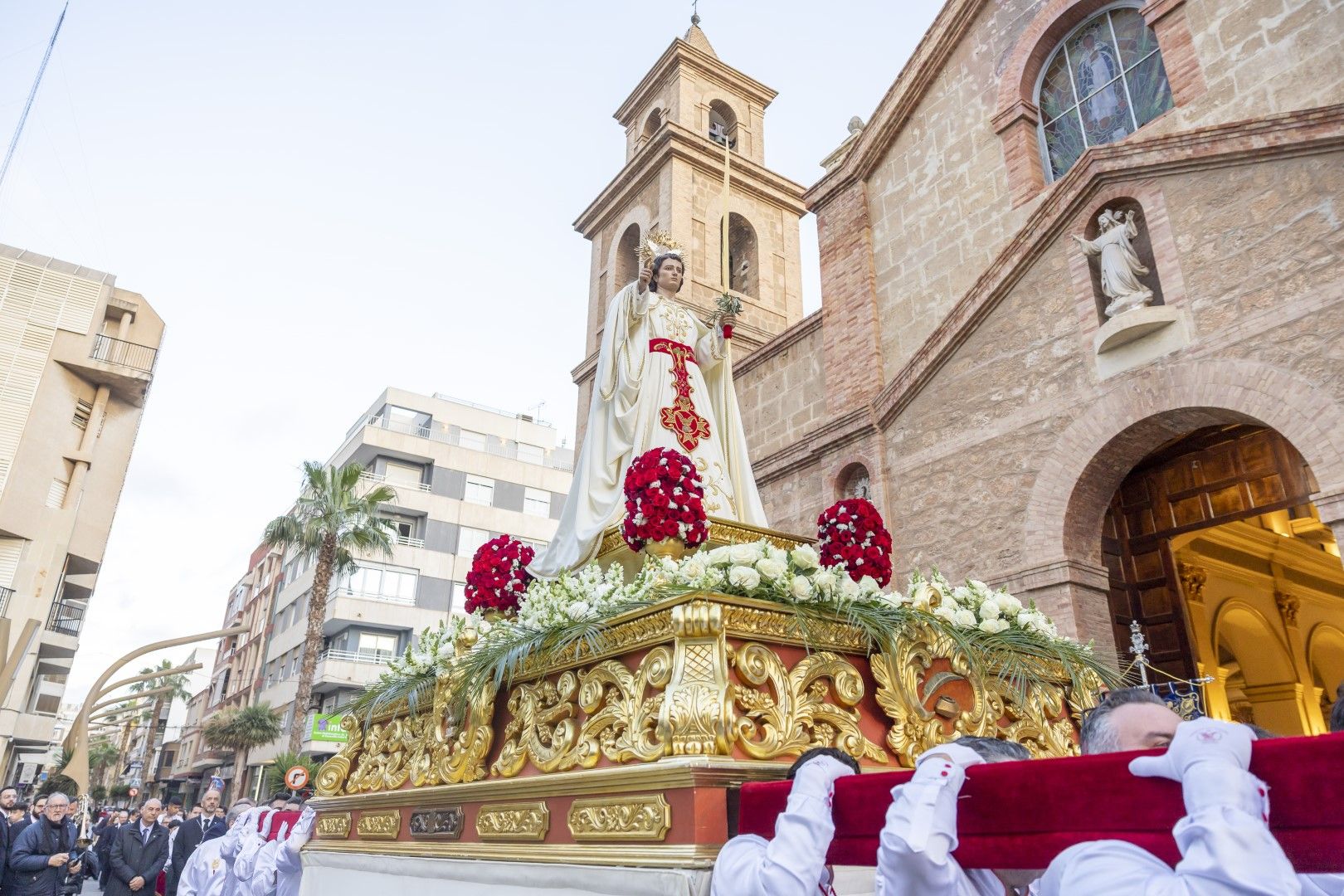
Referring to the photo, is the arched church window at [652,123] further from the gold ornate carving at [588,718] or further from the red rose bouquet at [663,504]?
the gold ornate carving at [588,718]

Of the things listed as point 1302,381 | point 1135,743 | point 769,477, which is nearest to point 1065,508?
point 1302,381

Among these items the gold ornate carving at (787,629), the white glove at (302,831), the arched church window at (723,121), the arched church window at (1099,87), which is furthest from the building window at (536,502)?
the gold ornate carving at (787,629)

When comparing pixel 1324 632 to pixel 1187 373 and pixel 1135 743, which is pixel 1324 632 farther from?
pixel 1135 743

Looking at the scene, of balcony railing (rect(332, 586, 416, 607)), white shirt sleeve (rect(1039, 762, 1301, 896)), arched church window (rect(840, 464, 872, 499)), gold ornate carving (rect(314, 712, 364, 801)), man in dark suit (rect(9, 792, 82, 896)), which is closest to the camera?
white shirt sleeve (rect(1039, 762, 1301, 896))

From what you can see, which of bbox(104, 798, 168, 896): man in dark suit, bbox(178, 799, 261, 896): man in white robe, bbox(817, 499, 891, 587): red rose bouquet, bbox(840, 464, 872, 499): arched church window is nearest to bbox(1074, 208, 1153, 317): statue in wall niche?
bbox(840, 464, 872, 499): arched church window

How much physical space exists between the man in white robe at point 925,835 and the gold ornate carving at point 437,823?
3.14 meters

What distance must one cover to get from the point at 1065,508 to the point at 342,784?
775 cm

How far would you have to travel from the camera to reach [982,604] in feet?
15.6

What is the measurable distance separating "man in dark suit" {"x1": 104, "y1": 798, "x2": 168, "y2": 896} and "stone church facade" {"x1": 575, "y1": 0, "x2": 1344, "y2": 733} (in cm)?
873

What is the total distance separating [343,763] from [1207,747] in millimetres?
6083

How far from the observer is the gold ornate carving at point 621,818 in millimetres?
3461

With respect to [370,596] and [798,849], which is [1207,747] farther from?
[370,596]

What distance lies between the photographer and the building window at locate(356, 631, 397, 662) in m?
36.8

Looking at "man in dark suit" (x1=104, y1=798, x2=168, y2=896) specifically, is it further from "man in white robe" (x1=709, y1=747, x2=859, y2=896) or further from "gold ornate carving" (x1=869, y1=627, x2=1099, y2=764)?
"man in white robe" (x1=709, y1=747, x2=859, y2=896)
